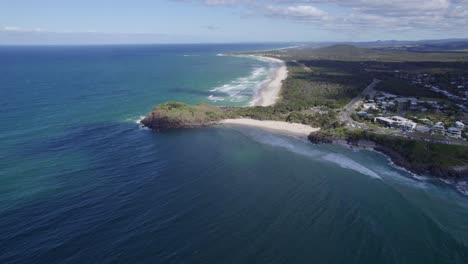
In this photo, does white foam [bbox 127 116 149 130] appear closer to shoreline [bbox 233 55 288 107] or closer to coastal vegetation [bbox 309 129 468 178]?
shoreline [bbox 233 55 288 107]

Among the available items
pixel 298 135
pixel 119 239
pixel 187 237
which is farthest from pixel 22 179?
pixel 298 135

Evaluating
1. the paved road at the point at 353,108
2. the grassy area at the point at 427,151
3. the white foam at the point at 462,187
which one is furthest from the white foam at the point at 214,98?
the white foam at the point at 462,187

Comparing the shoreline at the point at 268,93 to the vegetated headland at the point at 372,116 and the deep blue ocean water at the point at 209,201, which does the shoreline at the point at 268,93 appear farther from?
the deep blue ocean water at the point at 209,201

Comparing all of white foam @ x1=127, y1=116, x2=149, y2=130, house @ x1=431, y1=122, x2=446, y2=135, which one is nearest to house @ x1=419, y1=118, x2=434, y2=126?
house @ x1=431, y1=122, x2=446, y2=135

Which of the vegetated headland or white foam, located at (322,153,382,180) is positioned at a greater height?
the vegetated headland

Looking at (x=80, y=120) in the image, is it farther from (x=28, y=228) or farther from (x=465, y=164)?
(x=465, y=164)

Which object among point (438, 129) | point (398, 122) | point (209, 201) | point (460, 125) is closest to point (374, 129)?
point (398, 122)
